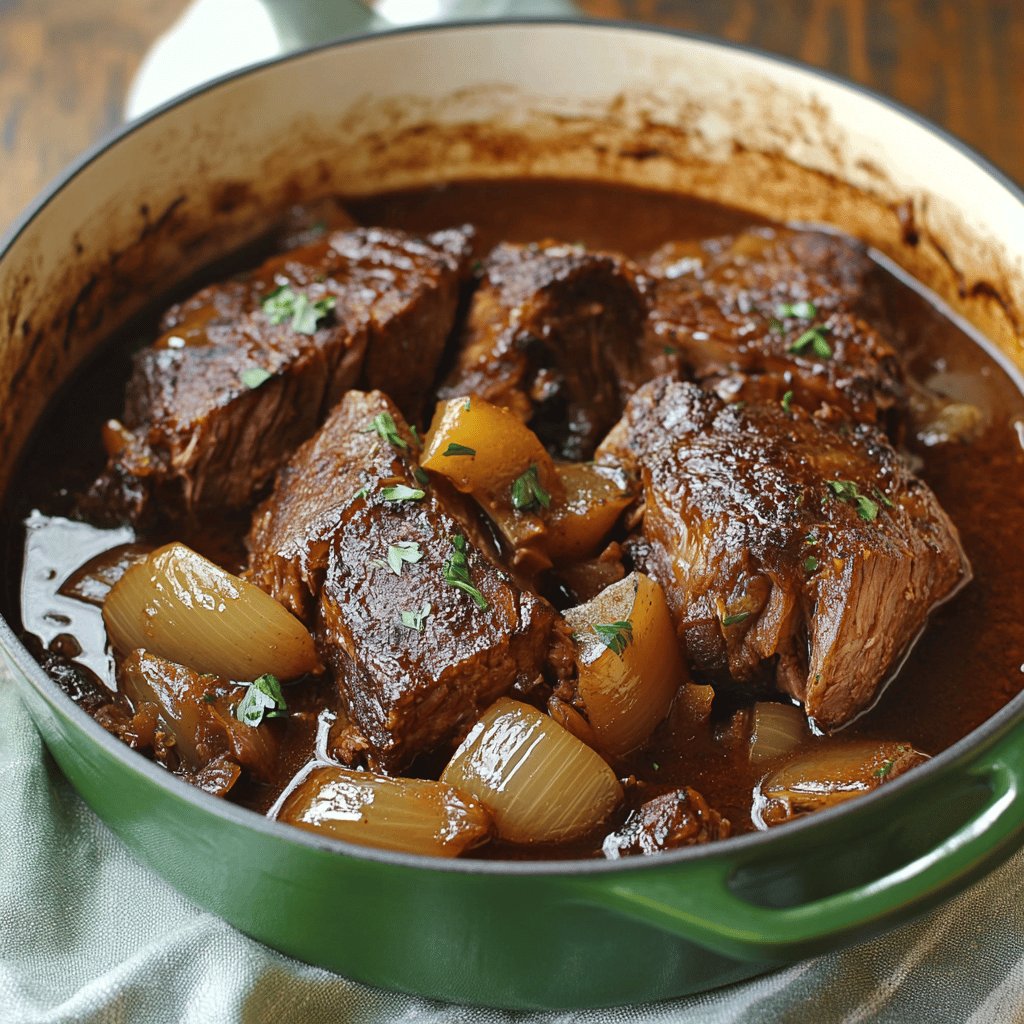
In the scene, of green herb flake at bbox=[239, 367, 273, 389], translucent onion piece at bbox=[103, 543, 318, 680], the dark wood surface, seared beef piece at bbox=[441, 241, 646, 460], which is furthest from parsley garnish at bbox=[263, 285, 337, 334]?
the dark wood surface

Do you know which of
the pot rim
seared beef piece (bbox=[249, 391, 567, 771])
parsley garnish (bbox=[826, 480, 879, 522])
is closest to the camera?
the pot rim

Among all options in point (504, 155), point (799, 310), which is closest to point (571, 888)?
point (799, 310)

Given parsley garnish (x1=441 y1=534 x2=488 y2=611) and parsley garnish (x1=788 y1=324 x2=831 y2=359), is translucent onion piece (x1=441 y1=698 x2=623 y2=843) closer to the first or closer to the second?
parsley garnish (x1=441 y1=534 x2=488 y2=611)

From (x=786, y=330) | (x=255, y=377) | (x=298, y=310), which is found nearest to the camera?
(x=255, y=377)

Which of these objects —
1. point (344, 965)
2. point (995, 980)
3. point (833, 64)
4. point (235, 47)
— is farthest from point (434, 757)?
point (833, 64)

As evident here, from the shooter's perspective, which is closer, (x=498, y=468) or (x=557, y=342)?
(x=498, y=468)

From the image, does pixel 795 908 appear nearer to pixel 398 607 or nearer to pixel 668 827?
pixel 668 827
